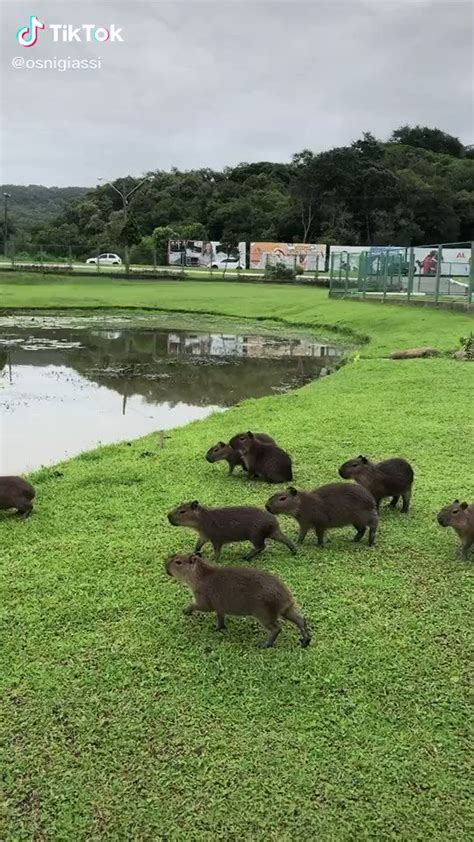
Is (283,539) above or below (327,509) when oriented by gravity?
below

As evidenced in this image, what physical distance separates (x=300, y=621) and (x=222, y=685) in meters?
0.47

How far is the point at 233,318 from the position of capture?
22688 mm

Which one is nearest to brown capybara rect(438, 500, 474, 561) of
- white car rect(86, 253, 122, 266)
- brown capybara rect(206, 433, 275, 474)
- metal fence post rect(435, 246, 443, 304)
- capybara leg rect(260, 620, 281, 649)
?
capybara leg rect(260, 620, 281, 649)

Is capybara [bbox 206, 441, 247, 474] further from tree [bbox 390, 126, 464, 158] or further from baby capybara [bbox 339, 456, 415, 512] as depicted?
tree [bbox 390, 126, 464, 158]

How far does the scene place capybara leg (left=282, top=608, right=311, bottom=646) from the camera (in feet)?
10.2

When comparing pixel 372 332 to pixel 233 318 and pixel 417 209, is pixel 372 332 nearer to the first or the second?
pixel 233 318

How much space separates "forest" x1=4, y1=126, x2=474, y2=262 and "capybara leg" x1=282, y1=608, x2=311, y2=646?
44494 mm

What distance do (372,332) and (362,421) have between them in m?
10.4

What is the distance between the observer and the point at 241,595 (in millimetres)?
3162

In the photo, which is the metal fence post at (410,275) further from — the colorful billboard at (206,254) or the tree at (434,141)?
the tree at (434,141)

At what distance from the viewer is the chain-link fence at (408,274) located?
63.0ft

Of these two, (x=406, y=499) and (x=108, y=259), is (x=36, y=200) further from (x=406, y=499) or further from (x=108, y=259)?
(x=406, y=499)

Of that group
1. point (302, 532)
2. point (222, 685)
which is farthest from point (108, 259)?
point (222, 685)

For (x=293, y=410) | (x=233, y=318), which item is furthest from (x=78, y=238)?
(x=293, y=410)
